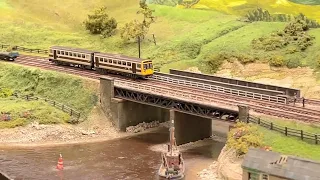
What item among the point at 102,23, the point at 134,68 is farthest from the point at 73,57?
the point at 102,23

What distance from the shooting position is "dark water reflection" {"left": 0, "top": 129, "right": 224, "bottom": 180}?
4853cm

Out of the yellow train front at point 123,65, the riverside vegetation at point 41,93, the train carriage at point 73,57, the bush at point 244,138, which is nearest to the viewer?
the bush at point 244,138

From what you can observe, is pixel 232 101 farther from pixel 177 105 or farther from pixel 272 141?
pixel 272 141

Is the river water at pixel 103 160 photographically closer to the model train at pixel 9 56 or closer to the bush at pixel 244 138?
the bush at pixel 244 138

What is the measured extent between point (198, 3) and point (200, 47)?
17.0 metres

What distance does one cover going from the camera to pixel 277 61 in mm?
69375

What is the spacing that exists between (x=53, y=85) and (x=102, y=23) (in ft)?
89.0

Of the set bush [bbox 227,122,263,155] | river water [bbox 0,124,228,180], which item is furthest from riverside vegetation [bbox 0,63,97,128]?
bush [bbox 227,122,263,155]

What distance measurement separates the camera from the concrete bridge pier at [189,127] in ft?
187

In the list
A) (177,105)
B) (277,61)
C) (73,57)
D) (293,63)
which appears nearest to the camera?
(177,105)

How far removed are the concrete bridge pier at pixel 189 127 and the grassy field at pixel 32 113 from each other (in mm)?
13999

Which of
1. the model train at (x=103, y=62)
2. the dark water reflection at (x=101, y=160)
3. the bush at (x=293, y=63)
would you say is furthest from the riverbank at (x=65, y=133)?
the bush at (x=293, y=63)

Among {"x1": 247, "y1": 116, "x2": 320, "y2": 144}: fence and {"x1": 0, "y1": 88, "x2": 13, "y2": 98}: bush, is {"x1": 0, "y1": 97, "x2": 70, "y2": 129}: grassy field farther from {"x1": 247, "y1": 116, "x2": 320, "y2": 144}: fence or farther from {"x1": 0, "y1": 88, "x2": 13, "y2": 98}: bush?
{"x1": 247, "y1": 116, "x2": 320, "y2": 144}: fence

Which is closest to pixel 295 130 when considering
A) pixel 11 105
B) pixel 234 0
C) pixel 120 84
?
pixel 120 84
